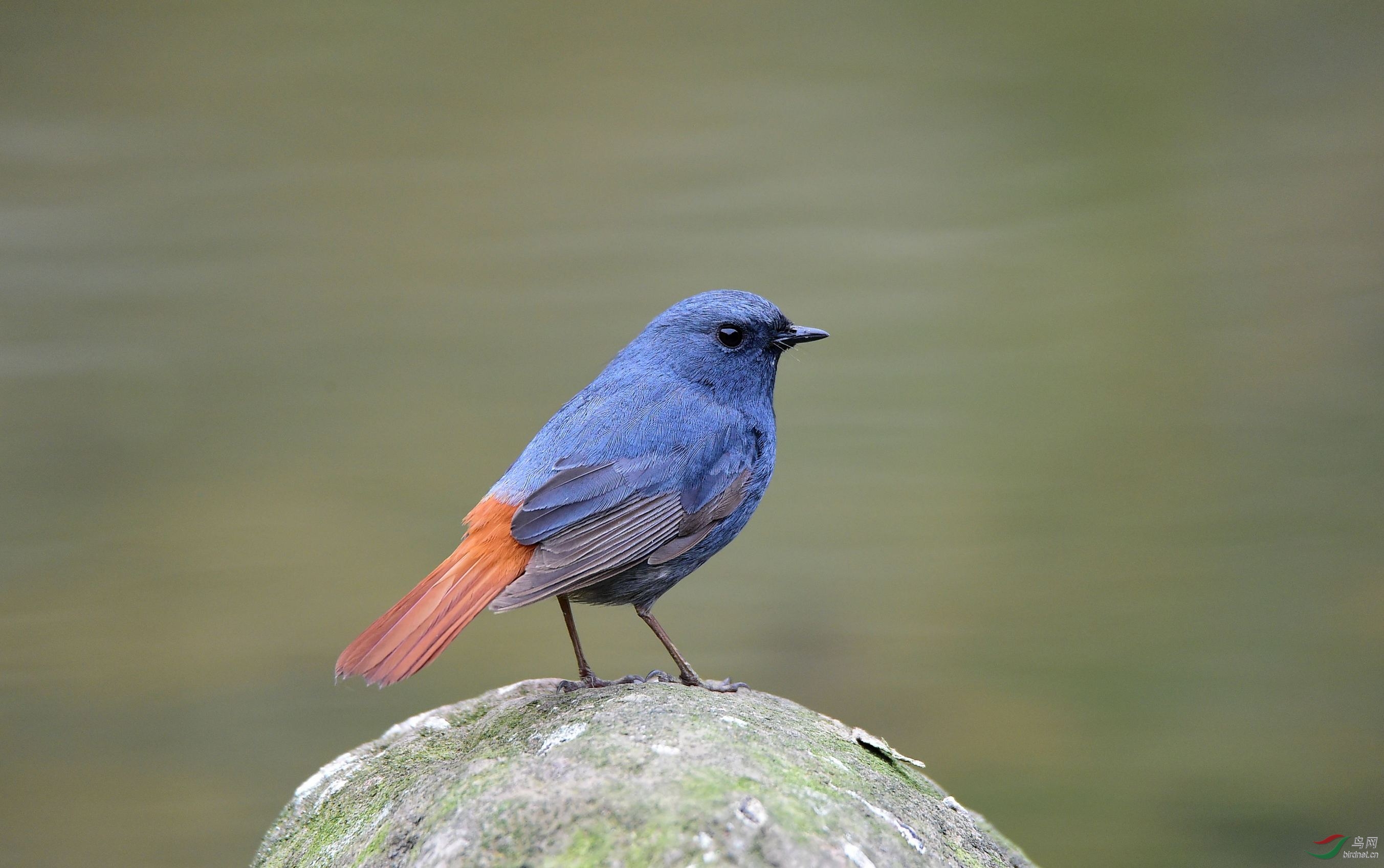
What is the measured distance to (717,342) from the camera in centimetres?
269

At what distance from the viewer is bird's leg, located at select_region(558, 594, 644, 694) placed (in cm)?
240

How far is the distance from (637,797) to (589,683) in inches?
34.5

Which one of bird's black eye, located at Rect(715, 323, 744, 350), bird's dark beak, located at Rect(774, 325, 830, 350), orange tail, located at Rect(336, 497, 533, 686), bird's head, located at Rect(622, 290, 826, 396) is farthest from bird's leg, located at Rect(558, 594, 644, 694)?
bird's dark beak, located at Rect(774, 325, 830, 350)

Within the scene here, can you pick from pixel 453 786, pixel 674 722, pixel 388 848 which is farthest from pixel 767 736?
pixel 388 848

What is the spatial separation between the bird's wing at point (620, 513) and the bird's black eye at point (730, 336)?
0.89ft

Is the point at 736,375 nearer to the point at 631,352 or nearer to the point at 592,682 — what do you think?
the point at 631,352

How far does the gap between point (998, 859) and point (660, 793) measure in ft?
2.99

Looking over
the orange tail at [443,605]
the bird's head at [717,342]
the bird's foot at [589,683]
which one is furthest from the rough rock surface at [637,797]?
the bird's head at [717,342]

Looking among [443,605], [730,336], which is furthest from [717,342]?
[443,605]

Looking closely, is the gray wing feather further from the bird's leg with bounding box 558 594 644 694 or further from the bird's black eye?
the bird's black eye

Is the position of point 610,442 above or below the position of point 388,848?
above

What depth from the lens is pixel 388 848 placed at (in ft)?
5.74
